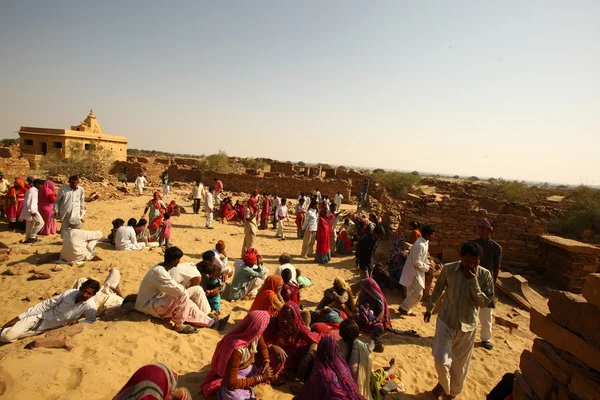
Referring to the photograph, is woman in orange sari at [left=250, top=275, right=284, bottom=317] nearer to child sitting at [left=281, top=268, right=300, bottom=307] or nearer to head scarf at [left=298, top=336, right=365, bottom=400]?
child sitting at [left=281, top=268, right=300, bottom=307]

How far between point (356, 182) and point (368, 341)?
22.7 m

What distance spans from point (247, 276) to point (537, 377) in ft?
14.5

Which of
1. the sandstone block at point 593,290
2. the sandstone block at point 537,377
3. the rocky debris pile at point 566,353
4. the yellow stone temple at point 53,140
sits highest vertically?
the yellow stone temple at point 53,140

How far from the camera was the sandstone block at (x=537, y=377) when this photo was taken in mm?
2645

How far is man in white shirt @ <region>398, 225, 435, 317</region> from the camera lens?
5.48 metres

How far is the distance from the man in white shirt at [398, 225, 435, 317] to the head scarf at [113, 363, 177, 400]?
436 centimetres

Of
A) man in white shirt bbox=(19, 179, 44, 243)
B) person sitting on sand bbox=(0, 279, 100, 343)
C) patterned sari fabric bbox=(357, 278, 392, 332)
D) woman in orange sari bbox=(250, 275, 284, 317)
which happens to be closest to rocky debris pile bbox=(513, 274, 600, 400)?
patterned sari fabric bbox=(357, 278, 392, 332)

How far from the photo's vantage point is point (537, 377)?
275cm

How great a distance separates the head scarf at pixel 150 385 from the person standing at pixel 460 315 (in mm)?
2769

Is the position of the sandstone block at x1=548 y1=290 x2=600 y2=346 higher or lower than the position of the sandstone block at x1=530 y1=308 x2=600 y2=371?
higher

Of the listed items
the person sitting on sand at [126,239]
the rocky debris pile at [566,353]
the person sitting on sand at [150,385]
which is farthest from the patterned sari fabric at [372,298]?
the person sitting on sand at [126,239]

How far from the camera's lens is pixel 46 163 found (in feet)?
65.1

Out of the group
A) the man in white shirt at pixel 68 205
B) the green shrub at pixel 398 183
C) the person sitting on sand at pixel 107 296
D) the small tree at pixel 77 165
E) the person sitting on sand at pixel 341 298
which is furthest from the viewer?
the green shrub at pixel 398 183

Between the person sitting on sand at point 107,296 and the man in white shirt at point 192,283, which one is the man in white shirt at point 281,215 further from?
the person sitting on sand at point 107,296
